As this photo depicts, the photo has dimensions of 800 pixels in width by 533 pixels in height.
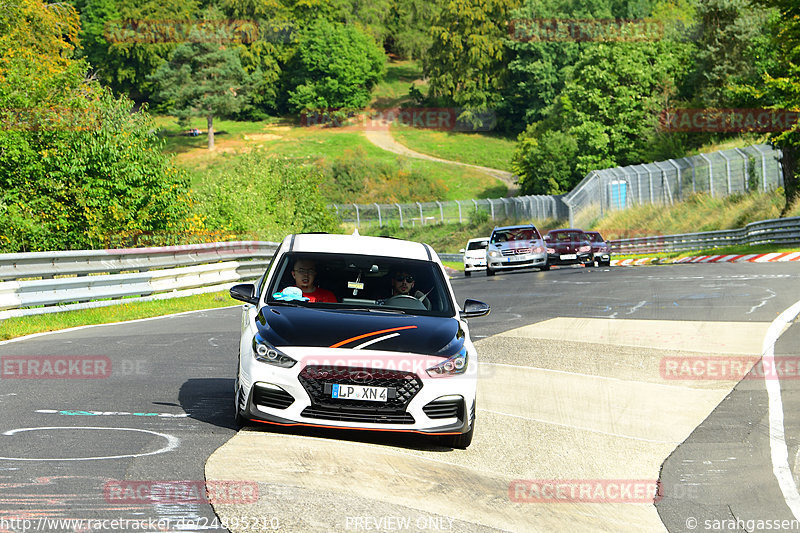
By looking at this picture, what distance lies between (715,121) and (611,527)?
61.1 metres

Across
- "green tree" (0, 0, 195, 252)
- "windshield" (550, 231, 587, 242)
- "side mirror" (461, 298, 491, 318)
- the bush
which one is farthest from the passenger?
"windshield" (550, 231, 587, 242)

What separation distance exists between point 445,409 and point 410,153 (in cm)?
10993

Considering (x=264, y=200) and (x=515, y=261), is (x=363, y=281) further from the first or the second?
(x=264, y=200)

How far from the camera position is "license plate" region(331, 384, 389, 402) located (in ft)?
25.0

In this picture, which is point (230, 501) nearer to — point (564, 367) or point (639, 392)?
point (639, 392)

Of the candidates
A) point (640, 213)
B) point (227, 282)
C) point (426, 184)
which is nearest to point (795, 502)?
point (227, 282)

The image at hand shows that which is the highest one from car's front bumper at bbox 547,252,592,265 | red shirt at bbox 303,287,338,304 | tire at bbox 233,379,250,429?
red shirt at bbox 303,287,338,304

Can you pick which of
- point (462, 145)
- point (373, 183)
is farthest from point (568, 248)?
point (462, 145)

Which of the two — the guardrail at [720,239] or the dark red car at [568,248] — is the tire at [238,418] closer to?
the dark red car at [568,248]

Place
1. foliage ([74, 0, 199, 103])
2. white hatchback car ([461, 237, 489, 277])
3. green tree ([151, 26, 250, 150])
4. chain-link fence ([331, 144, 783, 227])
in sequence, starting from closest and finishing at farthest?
1. white hatchback car ([461, 237, 489, 277])
2. chain-link fence ([331, 144, 783, 227])
3. green tree ([151, 26, 250, 150])
4. foliage ([74, 0, 199, 103])

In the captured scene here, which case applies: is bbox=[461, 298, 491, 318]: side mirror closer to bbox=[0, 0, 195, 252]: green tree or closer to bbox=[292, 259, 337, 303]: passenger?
bbox=[292, 259, 337, 303]: passenger

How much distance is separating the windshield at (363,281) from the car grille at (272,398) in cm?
138

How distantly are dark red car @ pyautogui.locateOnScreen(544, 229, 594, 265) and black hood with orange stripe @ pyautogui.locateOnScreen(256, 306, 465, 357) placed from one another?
2977 cm

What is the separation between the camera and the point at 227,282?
25.6m
